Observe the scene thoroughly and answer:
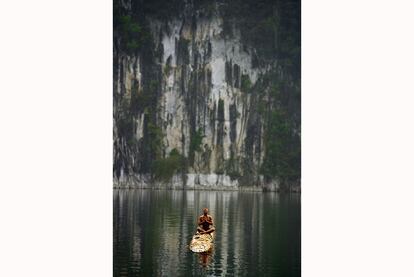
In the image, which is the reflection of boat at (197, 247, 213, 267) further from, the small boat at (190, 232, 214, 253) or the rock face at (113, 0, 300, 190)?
the rock face at (113, 0, 300, 190)

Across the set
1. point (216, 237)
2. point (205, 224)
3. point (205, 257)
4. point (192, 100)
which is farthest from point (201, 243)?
point (192, 100)

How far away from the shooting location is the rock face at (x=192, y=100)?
1141 inches

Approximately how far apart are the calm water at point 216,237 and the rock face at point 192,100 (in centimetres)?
422

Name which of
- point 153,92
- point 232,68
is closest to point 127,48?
point 153,92

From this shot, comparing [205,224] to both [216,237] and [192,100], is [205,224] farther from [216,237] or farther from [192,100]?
[192,100]

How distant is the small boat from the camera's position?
14.5 meters

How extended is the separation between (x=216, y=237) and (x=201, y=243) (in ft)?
6.46

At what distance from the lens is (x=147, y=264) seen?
44.4ft

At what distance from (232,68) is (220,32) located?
139 cm

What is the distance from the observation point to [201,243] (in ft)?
47.5

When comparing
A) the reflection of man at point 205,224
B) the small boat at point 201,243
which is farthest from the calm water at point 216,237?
the reflection of man at point 205,224

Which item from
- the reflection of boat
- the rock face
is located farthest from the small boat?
the rock face

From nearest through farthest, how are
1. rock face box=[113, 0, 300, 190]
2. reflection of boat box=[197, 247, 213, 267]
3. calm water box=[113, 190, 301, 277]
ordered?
calm water box=[113, 190, 301, 277] < reflection of boat box=[197, 247, 213, 267] < rock face box=[113, 0, 300, 190]

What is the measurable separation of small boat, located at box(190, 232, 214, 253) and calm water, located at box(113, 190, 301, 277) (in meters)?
0.16
